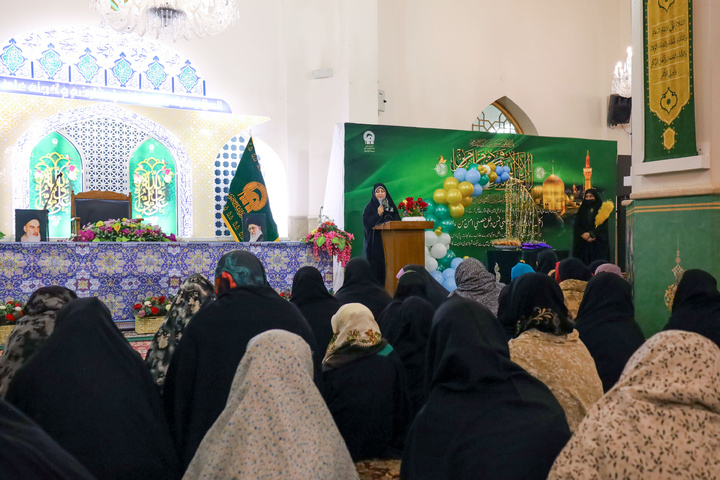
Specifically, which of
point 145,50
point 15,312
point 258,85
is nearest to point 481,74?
point 258,85

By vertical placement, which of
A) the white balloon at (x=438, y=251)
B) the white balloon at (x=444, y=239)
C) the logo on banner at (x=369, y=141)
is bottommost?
the white balloon at (x=438, y=251)

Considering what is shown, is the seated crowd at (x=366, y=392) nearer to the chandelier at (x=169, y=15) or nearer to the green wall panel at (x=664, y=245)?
the green wall panel at (x=664, y=245)

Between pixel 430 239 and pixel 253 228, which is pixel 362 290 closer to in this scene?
pixel 253 228

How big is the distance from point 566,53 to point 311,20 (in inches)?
175

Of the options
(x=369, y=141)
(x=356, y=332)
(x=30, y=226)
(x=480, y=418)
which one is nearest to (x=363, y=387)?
(x=356, y=332)

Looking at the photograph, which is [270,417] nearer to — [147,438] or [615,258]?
[147,438]

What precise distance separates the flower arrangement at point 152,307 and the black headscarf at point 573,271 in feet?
10.5

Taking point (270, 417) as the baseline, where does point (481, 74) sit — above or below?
above

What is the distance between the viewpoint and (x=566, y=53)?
10.2 meters

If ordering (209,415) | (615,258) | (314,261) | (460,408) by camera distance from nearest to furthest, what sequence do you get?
(460,408)
(209,415)
(314,261)
(615,258)

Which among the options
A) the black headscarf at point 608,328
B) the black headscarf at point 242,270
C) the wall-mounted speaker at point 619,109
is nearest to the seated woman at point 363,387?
the black headscarf at point 242,270

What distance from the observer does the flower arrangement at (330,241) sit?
6.05 metres

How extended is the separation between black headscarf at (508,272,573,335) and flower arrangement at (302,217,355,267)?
3724 mm

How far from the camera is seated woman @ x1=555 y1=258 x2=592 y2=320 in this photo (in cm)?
383
